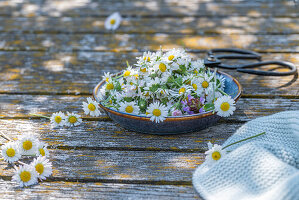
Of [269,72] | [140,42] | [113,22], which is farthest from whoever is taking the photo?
[113,22]

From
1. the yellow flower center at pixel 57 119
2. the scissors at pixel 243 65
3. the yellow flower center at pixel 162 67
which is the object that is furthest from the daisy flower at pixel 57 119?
the scissors at pixel 243 65

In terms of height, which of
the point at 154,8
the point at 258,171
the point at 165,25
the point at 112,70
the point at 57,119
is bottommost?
the point at 258,171

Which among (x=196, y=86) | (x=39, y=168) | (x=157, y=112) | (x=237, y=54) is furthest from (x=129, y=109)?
(x=237, y=54)

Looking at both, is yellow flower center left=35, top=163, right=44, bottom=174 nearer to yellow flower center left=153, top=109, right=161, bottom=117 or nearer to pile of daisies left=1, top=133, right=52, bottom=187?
pile of daisies left=1, top=133, right=52, bottom=187

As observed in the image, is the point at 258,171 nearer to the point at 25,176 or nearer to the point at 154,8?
the point at 25,176

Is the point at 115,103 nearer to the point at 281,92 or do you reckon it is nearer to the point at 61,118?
the point at 61,118

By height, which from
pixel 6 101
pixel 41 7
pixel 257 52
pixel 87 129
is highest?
pixel 41 7

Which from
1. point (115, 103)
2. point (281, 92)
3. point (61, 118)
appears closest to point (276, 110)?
point (281, 92)
